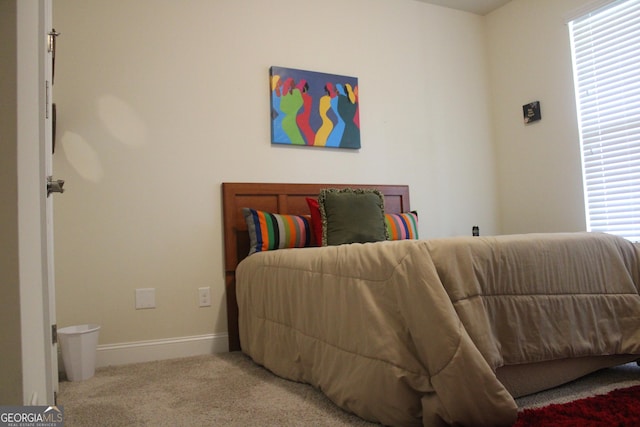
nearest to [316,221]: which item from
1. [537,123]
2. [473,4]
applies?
[537,123]

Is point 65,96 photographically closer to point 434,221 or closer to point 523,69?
point 434,221

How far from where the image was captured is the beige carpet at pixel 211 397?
1400 mm

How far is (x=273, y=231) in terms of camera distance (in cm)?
242

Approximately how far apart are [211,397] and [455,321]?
101 cm

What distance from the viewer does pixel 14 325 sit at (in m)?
0.70

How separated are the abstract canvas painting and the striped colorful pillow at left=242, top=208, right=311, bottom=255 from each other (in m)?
0.56

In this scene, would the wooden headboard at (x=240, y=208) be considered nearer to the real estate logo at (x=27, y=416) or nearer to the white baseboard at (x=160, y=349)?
the white baseboard at (x=160, y=349)

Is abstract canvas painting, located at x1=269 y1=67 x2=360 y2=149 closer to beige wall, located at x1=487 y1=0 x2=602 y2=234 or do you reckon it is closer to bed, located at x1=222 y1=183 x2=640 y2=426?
bed, located at x1=222 y1=183 x2=640 y2=426

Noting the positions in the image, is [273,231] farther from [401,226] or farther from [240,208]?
[401,226]

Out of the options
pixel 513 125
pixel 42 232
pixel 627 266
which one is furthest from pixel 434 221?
pixel 42 232

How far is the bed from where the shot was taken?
1.12 metres

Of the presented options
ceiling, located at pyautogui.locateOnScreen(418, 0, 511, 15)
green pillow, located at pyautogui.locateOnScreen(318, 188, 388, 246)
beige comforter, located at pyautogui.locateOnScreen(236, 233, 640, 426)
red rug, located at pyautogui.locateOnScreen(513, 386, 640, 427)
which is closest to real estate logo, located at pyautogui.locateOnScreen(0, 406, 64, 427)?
beige comforter, located at pyautogui.locateOnScreen(236, 233, 640, 426)

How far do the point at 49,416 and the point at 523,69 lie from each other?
142 inches

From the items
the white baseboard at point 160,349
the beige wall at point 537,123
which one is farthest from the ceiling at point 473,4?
the white baseboard at point 160,349
